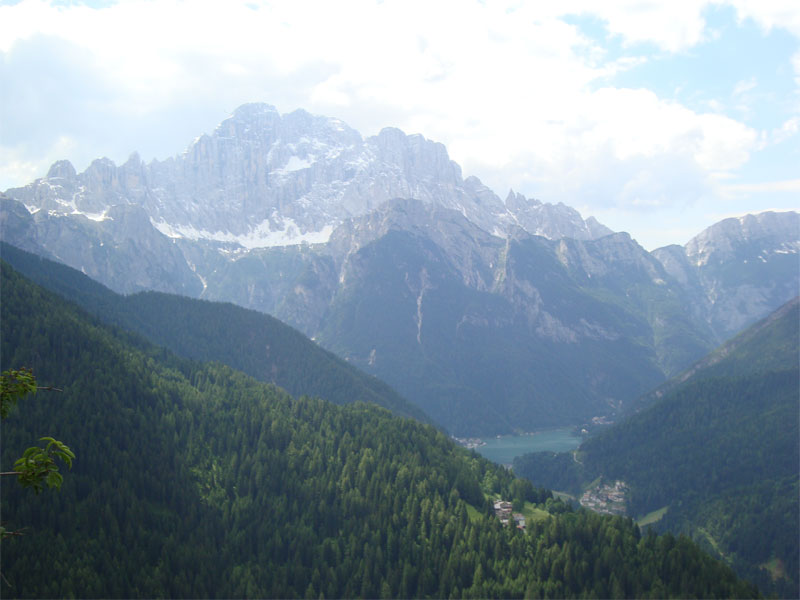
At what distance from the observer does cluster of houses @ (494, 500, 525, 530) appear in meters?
116

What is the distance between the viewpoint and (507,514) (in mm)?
121500

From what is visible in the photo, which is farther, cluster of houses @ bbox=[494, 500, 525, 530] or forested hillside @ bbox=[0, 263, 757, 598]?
cluster of houses @ bbox=[494, 500, 525, 530]

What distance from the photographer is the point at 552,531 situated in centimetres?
10406

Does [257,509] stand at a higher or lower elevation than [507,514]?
lower

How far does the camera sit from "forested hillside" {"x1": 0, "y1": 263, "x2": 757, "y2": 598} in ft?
308

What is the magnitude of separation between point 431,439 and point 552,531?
52479mm

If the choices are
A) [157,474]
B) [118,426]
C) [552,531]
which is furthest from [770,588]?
[118,426]

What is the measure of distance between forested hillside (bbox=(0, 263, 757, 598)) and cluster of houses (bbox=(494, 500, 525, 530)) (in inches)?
154

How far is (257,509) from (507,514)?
4525 cm

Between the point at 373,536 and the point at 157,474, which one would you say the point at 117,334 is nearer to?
the point at 157,474

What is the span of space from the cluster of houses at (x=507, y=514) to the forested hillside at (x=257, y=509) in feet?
12.8

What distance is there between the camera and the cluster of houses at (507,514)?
116 m

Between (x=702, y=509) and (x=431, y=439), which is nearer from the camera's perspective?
(x=431, y=439)

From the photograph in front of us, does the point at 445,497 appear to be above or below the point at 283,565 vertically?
above
